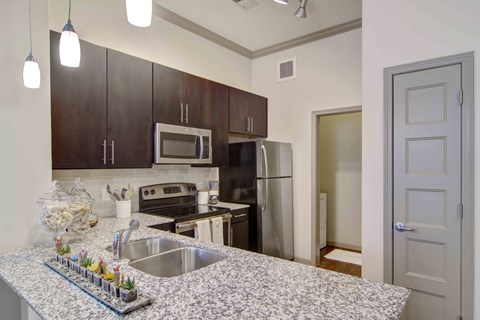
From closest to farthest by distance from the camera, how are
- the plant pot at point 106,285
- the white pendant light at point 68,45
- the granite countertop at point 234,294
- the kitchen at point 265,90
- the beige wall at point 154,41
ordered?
the granite countertop at point 234,294, the plant pot at point 106,285, the white pendant light at point 68,45, the kitchen at point 265,90, the beige wall at point 154,41

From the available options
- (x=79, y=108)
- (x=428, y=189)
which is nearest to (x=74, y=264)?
(x=79, y=108)

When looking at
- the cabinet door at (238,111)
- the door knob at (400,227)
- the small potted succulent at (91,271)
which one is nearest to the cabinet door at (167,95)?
the cabinet door at (238,111)

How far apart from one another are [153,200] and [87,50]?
157cm

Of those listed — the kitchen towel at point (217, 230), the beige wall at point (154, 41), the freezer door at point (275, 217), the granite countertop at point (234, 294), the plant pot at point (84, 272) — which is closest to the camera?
the granite countertop at point (234, 294)

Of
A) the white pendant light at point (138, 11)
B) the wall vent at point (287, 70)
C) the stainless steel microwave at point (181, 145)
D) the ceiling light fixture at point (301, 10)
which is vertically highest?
the ceiling light fixture at point (301, 10)

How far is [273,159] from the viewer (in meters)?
3.53

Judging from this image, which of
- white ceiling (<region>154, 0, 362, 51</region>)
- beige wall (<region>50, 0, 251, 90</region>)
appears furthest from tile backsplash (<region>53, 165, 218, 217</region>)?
white ceiling (<region>154, 0, 362, 51</region>)

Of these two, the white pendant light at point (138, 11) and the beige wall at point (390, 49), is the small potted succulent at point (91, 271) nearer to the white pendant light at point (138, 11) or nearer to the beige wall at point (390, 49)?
the white pendant light at point (138, 11)

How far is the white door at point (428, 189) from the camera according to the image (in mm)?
1921

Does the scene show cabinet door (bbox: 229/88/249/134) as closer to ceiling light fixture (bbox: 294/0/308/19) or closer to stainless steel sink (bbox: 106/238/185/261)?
ceiling light fixture (bbox: 294/0/308/19)

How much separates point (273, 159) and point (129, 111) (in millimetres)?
1839

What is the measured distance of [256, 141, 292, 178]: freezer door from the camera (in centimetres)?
339

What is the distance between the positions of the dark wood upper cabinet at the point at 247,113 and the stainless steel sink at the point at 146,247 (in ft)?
6.40

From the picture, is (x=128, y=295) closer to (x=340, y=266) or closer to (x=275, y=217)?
(x=275, y=217)
